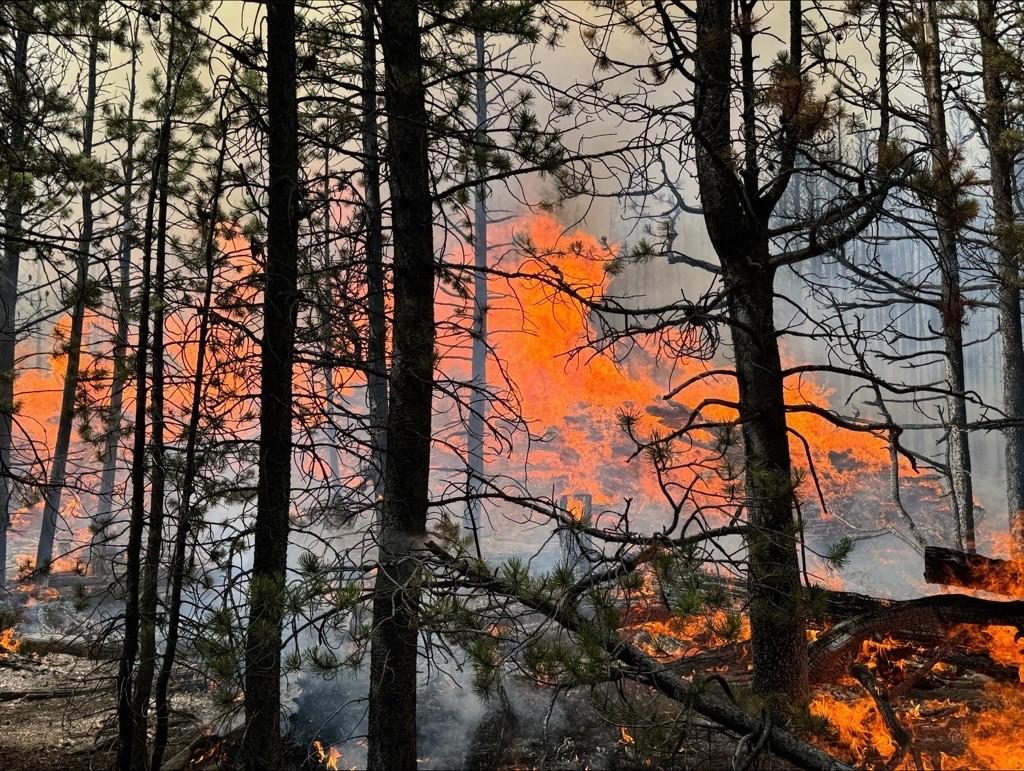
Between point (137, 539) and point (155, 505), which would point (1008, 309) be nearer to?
point (155, 505)

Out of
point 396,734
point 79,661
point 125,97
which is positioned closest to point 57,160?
point 396,734

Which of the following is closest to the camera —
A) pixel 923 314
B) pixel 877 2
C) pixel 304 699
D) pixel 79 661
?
pixel 877 2

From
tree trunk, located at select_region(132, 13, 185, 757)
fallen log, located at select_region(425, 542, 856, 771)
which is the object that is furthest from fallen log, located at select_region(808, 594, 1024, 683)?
tree trunk, located at select_region(132, 13, 185, 757)

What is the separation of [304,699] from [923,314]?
1264 inches

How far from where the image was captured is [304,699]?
Answer: 27.2 feet

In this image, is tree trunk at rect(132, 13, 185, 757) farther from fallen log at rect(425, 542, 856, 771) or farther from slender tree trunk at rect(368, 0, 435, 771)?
fallen log at rect(425, 542, 856, 771)

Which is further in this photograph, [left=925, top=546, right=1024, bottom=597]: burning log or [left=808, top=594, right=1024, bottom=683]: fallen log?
[left=925, top=546, right=1024, bottom=597]: burning log

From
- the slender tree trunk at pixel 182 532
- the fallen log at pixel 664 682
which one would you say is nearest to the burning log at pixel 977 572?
the fallen log at pixel 664 682

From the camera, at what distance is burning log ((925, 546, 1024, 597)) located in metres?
6.93

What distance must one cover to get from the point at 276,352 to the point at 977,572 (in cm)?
687

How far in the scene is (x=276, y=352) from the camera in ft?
14.0

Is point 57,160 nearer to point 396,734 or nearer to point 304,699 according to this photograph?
point 396,734

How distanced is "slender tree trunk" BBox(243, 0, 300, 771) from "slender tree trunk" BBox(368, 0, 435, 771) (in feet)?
2.21

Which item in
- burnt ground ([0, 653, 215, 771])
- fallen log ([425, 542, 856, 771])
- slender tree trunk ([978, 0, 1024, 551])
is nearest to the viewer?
fallen log ([425, 542, 856, 771])
